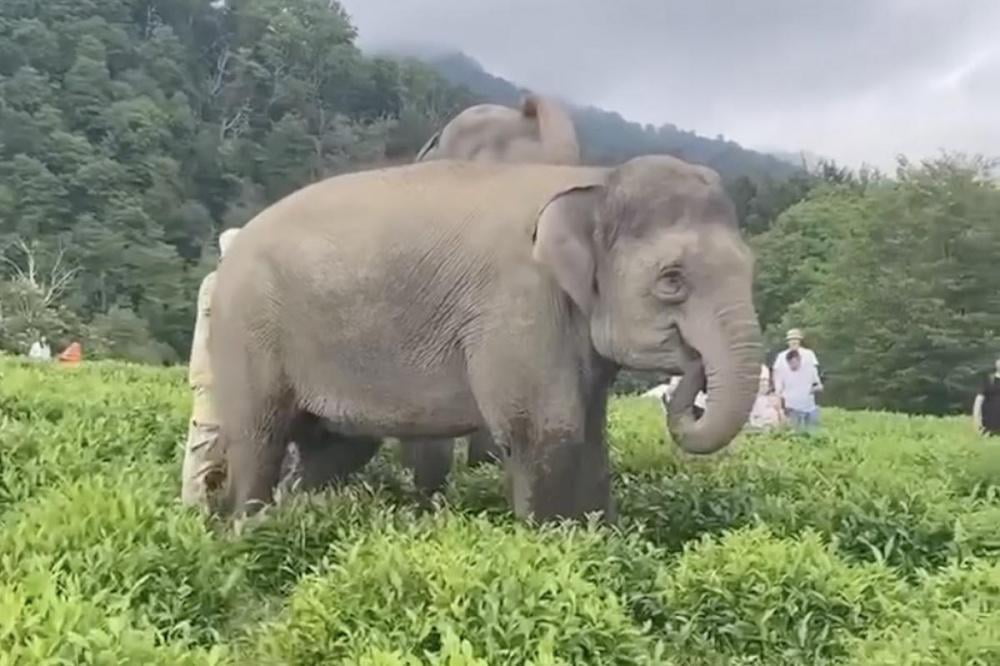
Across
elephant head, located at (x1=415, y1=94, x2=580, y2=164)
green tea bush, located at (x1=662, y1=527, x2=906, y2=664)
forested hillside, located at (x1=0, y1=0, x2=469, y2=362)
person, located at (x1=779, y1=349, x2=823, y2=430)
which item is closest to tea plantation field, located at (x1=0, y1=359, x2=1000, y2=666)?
green tea bush, located at (x1=662, y1=527, x2=906, y2=664)

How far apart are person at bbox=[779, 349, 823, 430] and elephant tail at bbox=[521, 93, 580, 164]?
20.6 feet

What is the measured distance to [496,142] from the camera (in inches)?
246

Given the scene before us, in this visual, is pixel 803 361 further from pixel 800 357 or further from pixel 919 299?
pixel 919 299

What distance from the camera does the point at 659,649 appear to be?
159 inches

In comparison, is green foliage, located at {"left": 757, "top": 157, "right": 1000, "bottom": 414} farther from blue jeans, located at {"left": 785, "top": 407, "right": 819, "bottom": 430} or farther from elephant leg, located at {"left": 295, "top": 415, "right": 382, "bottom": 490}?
elephant leg, located at {"left": 295, "top": 415, "right": 382, "bottom": 490}

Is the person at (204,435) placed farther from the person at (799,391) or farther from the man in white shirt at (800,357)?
the man in white shirt at (800,357)

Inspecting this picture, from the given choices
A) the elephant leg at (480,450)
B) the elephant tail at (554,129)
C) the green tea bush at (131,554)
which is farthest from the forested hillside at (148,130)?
the green tea bush at (131,554)

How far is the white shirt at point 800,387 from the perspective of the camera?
11984 mm

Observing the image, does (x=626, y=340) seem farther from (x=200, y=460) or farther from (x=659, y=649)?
(x=200, y=460)

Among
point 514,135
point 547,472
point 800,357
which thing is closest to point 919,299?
point 800,357

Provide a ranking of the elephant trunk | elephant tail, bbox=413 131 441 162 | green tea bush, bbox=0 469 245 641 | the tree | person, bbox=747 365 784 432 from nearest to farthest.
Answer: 1. green tea bush, bbox=0 469 245 641
2. the elephant trunk
3. elephant tail, bbox=413 131 441 162
4. person, bbox=747 365 784 432
5. the tree

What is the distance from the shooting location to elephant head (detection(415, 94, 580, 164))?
19.8ft

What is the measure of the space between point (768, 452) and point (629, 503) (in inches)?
92.4

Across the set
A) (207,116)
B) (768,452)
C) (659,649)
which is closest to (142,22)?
(207,116)
